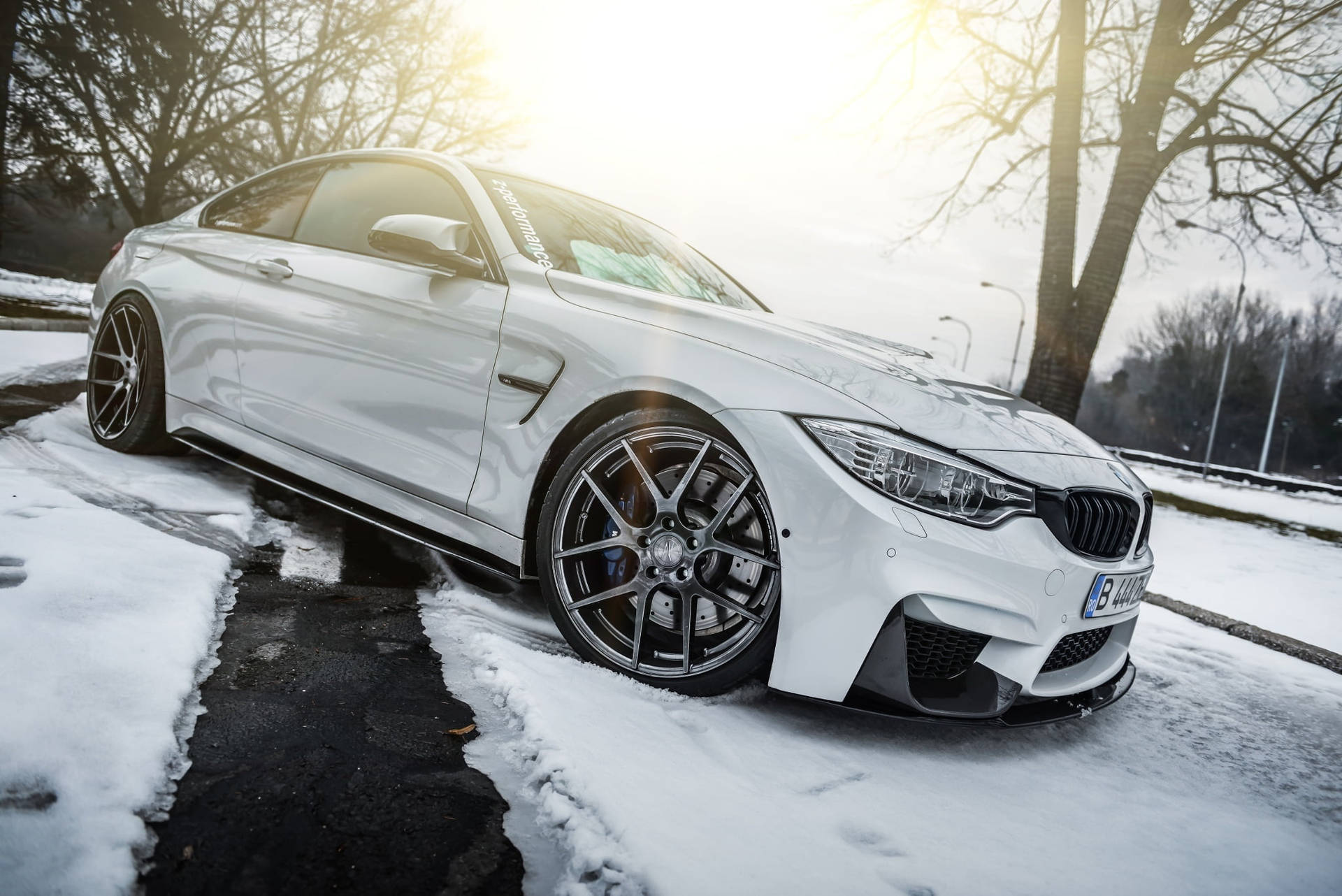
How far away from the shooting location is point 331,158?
380 centimetres

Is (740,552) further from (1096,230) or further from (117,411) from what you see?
(1096,230)

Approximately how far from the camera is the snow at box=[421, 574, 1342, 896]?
1700 millimetres

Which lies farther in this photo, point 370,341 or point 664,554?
point 370,341

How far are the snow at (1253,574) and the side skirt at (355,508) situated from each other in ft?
13.8

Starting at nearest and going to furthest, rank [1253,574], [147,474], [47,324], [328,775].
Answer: [328,775]
[147,474]
[1253,574]
[47,324]

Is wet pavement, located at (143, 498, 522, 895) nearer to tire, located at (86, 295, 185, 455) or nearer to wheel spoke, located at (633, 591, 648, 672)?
wheel spoke, located at (633, 591, 648, 672)

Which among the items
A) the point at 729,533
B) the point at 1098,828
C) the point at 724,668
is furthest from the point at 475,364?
the point at 1098,828

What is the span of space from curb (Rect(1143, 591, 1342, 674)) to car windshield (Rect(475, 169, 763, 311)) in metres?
2.88

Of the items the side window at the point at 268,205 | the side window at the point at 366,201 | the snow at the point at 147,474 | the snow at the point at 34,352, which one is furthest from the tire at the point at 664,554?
the snow at the point at 34,352

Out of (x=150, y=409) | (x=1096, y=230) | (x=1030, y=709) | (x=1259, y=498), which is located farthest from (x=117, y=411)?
(x=1259, y=498)

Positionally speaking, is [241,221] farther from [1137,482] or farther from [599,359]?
[1137,482]

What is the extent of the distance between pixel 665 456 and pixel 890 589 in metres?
0.75

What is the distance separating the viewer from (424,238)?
2699mm

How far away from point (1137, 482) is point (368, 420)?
2.58 m
